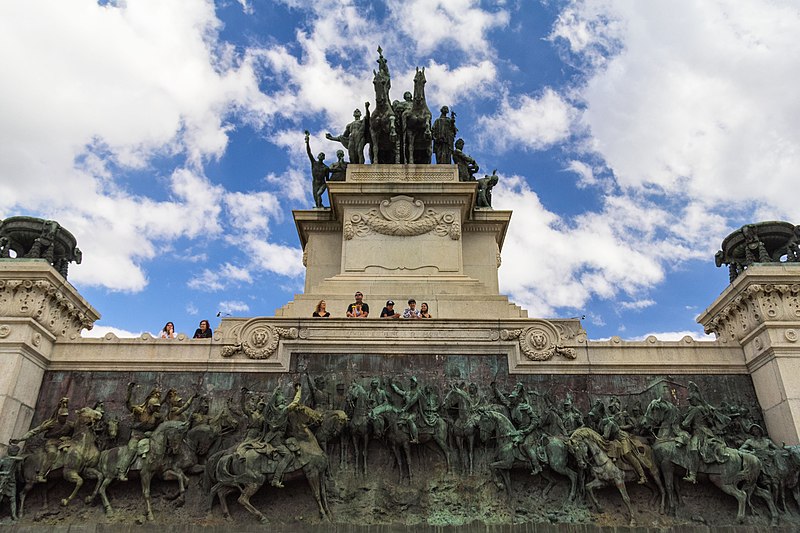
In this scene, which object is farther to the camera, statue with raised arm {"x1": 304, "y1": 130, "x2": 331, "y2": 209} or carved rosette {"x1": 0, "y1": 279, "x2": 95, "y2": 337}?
statue with raised arm {"x1": 304, "y1": 130, "x2": 331, "y2": 209}

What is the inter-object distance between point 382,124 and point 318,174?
2.90 metres

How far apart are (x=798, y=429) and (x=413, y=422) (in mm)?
7813

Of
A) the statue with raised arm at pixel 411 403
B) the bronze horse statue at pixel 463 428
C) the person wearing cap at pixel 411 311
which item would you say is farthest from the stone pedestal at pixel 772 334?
the statue with raised arm at pixel 411 403

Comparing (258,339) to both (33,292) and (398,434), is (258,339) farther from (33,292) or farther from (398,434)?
(33,292)

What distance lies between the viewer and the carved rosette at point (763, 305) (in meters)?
14.7

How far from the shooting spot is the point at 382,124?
23.3 meters

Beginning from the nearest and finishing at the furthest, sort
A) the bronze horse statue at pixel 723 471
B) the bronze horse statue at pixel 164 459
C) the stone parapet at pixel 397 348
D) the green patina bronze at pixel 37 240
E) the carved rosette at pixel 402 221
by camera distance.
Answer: the bronze horse statue at pixel 723 471 < the bronze horse statue at pixel 164 459 < the stone parapet at pixel 397 348 < the green patina bronze at pixel 37 240 < the carved rosette at pixel 402 221

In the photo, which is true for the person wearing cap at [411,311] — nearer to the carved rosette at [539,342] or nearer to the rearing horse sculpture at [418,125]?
the carved rosette at [539,342]

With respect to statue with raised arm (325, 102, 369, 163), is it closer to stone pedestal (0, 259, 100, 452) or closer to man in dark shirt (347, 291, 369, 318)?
man in dark shirt (347, 291, 369, 318)

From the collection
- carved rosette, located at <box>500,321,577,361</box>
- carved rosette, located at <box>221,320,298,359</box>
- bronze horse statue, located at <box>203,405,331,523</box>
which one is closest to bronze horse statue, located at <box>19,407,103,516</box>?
bronze horse statue, located at <box>203,405,331,523</box>

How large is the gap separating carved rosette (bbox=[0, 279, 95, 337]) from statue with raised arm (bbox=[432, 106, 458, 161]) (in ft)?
43.8

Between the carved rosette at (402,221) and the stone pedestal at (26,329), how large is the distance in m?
8.28

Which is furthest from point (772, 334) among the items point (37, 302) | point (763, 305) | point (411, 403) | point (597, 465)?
point (37, 302)

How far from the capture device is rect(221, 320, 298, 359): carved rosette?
14938 millimetres
